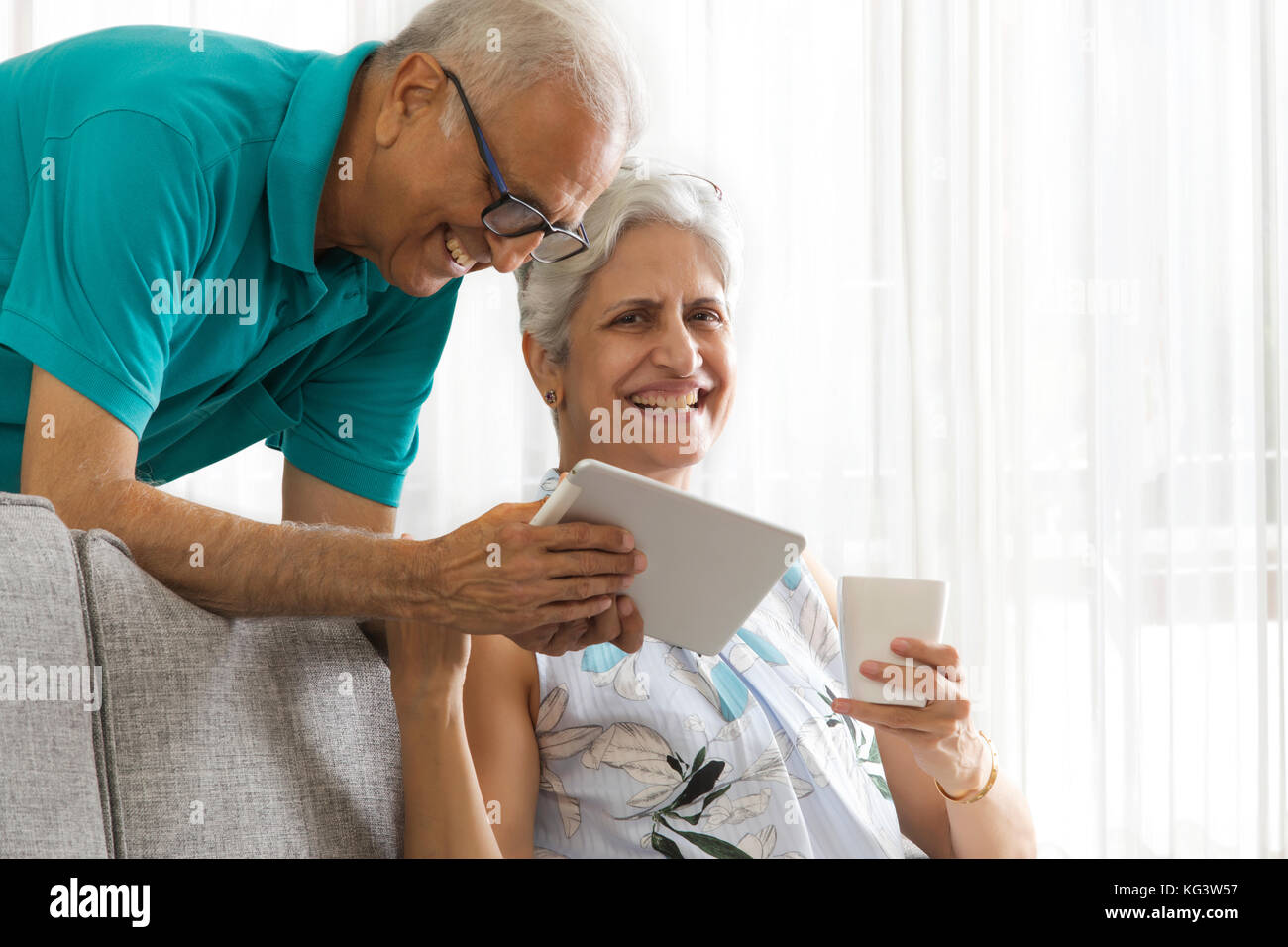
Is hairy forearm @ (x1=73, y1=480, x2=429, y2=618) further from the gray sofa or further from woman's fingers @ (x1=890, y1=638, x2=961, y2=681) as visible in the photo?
woman's fingers @ (x1=890, y1=638, x2=961, y2=681)

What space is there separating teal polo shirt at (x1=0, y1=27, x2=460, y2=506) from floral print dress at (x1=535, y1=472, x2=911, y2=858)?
533 mm

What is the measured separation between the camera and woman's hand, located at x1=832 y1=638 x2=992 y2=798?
3.89 feet

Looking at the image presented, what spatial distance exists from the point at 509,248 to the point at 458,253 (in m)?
0.07

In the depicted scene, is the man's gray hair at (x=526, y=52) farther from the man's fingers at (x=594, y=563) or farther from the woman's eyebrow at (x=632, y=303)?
the man's fingers at (x=594, y=563)

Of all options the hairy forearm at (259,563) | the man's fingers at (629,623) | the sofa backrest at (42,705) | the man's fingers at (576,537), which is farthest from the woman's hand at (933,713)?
the sofa backrest at (42,705)

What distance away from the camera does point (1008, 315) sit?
123 inches

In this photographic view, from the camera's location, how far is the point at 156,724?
937 millimetres

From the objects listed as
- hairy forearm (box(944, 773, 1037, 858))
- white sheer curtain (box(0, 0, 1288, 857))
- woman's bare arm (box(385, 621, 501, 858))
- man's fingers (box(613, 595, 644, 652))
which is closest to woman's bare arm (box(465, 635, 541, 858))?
woman's bare arm (box(385, 621, 501, 858))

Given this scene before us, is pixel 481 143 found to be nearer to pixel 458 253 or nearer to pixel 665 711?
pixel 458 253

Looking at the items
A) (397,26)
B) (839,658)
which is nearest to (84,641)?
(839,658)

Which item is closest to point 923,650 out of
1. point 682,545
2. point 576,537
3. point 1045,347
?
point 682,545

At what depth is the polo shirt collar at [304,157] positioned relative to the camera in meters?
1.28

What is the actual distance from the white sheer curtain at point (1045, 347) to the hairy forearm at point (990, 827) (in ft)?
5.14

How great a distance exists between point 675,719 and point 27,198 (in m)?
0.96
